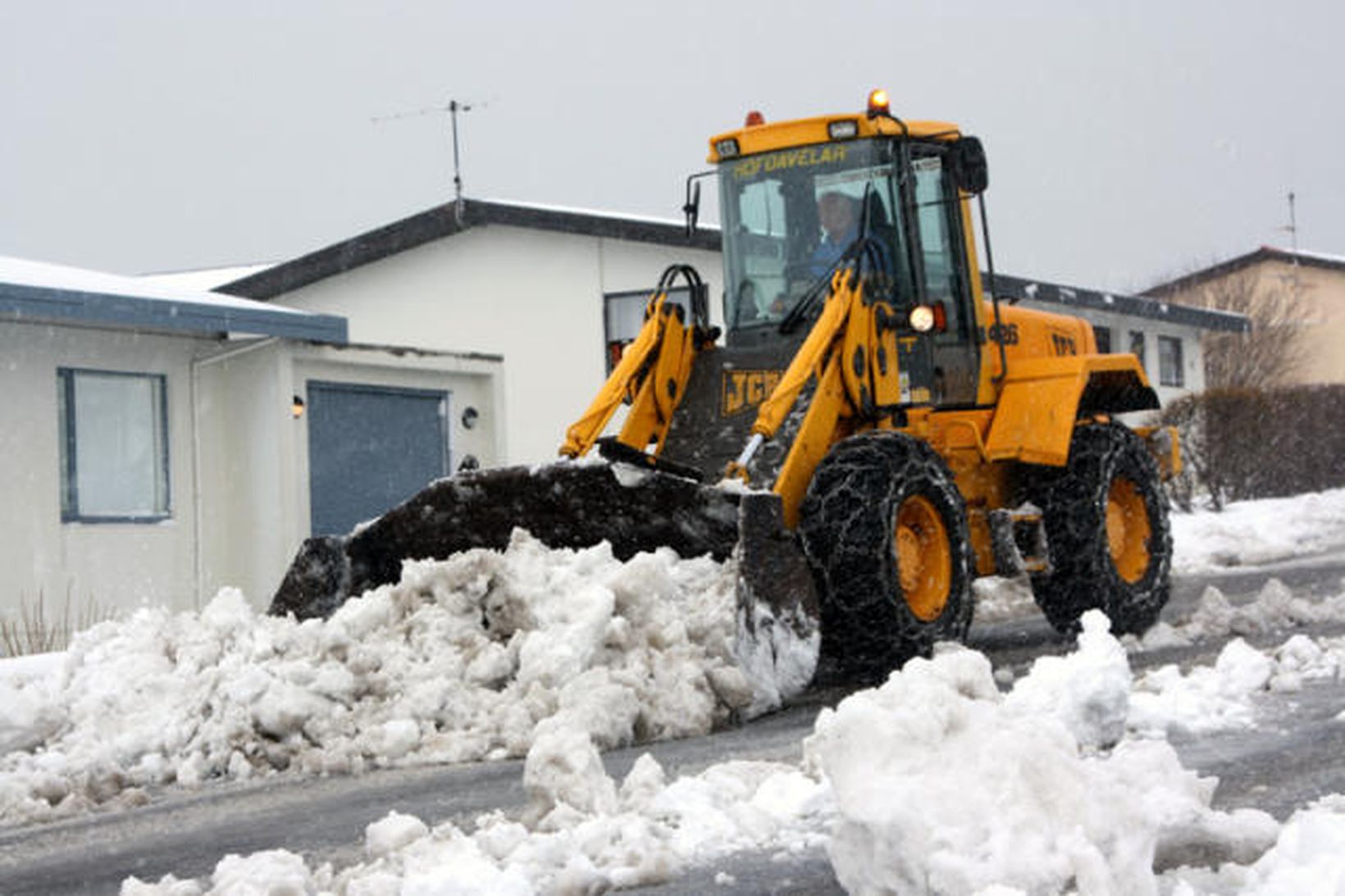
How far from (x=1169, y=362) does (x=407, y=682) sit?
2831 cm

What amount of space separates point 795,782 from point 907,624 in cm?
312

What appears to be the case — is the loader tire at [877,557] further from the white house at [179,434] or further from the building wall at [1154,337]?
the building wall at [1154,337]

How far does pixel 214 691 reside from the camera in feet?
25.0

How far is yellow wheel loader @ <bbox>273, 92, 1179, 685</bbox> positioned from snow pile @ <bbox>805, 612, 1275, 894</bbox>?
337 cm

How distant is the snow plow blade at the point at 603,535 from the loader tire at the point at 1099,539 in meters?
2.76

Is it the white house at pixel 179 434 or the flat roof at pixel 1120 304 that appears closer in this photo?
the white house at pixel 179 434

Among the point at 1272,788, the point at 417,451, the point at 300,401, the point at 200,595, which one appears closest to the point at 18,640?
the point at 200,595

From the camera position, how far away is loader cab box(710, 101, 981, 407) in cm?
973

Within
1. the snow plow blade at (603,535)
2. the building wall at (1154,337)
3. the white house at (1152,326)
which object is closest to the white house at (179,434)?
the snow plow blade at (603,535)

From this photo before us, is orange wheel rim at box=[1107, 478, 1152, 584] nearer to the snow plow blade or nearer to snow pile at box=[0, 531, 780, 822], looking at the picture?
the snow plow blade

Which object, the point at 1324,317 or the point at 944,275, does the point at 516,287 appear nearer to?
the point at 944,275

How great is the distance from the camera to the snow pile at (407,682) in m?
7.21

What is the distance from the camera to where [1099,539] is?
10.2 m

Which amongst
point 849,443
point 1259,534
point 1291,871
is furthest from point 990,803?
point 1259,534
